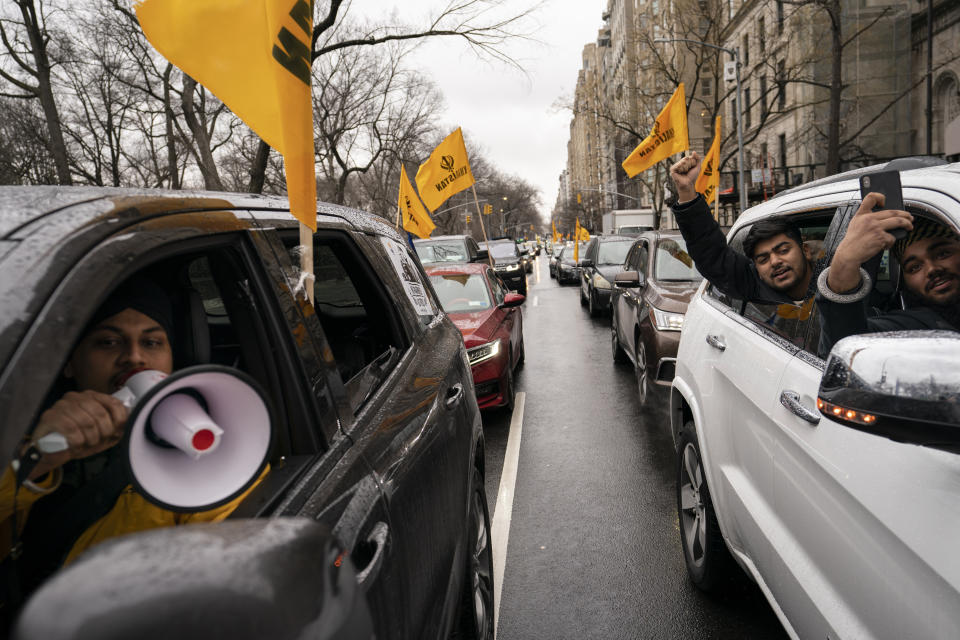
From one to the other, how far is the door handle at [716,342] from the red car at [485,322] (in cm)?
294

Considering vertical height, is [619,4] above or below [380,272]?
above

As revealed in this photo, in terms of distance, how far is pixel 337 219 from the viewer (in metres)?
2.48

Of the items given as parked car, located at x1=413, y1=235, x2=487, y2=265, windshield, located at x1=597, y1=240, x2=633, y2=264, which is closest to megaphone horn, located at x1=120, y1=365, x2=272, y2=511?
windshield, located at x1=597, y1=240, x2=633, y2=264

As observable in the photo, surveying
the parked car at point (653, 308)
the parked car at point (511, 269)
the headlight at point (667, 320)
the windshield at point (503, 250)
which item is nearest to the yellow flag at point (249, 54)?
the parked car at point (653, 308)

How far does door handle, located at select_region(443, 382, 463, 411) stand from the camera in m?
2.61

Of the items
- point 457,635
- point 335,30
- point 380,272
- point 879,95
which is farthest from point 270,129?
point 879,95

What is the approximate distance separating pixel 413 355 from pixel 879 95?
40.8 m

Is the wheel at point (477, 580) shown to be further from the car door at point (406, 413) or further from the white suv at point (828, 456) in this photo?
the white suv at point (828, 456)

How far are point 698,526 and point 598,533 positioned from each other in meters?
0.97

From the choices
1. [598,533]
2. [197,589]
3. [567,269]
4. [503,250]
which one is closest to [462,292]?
[598,533]

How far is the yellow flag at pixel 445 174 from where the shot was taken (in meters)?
13.2

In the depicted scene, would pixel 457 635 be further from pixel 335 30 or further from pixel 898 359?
pixel 335 30

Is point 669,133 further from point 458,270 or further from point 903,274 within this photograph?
point 903,274

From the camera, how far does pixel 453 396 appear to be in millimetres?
2732
